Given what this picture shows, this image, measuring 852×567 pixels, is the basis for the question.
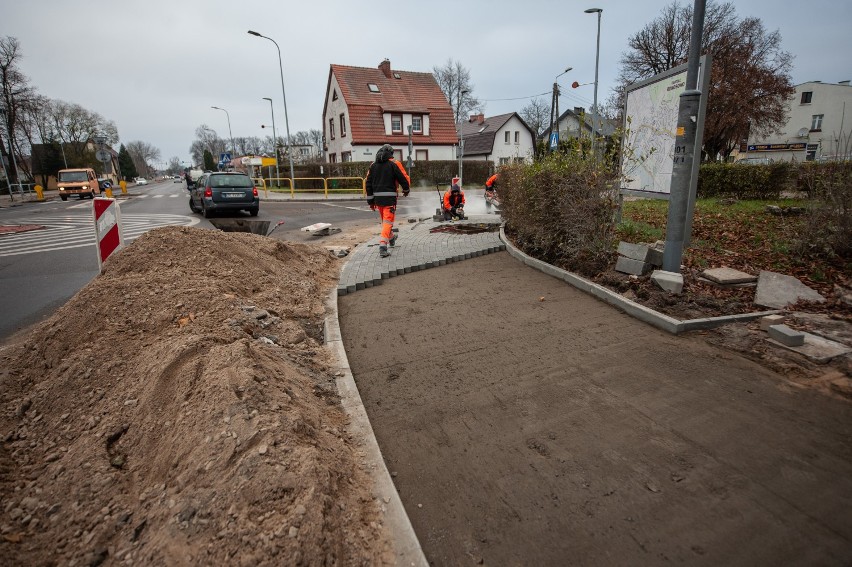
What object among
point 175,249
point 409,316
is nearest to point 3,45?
point 175,249

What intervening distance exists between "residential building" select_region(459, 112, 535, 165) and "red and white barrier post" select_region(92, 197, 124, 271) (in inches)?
1751

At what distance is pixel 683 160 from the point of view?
514 cm

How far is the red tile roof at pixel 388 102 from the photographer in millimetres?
36875

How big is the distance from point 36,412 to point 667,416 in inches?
174

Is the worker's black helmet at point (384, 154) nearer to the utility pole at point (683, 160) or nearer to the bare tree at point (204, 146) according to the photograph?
A: the utility pole at point (683, 160)

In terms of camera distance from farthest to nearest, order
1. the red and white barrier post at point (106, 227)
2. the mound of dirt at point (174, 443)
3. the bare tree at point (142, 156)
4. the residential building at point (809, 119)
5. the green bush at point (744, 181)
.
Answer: the bare tree at point (142, 156)
the residential building at point (809, 119)
the green bush at point (744, 181)
the red and white barrier post at point (106, 227)
the mound of dirt at point (174, 443)

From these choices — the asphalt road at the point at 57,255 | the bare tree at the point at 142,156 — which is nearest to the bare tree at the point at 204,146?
the bare tree at the point at 142,156

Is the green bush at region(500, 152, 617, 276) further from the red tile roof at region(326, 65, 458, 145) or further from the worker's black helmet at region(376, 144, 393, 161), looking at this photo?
the red tile roof at region(326, 65, 458, 145)

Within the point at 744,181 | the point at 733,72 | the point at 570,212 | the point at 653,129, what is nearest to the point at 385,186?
the point at 570,212

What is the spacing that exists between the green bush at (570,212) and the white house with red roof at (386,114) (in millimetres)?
30739

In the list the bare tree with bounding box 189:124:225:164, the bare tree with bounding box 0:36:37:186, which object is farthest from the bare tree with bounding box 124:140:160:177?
the bare tree with bounding box 0:36:37:186

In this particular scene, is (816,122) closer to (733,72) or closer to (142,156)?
(733,72)

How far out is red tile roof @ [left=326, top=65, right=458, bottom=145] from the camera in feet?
121

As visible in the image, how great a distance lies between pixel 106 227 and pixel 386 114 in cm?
3479
